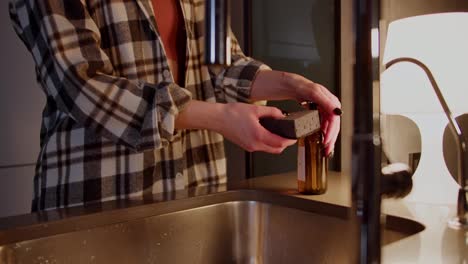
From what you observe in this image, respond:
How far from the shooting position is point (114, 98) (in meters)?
0.62

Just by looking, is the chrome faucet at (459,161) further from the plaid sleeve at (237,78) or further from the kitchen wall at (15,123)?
the kitchen wall at (15,123)

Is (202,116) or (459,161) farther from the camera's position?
(202,116)

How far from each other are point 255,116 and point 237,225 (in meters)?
0.19

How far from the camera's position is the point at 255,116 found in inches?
23.6

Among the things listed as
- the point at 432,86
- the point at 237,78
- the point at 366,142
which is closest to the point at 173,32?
the point at 237,78

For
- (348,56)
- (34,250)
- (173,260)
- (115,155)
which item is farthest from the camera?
(115,155)

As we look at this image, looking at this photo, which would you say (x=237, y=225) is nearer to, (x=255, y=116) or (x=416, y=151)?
(x=255, y=116)

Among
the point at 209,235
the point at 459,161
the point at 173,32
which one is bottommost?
the point at 209,235

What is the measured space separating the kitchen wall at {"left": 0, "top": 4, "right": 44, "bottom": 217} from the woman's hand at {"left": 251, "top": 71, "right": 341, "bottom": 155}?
3.15ft

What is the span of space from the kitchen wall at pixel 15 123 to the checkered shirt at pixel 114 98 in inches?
29.5

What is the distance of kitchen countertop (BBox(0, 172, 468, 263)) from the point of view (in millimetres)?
286

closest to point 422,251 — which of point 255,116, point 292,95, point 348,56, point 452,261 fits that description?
point 452,261

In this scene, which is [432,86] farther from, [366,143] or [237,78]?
[237,78]

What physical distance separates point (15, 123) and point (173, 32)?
88 cm
